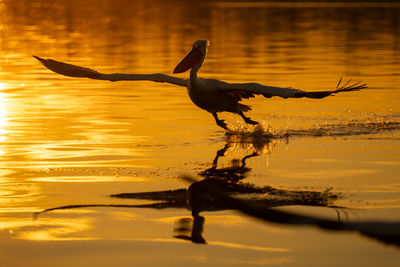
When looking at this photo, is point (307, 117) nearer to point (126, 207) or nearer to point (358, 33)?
point (126, 207)

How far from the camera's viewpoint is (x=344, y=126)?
15.4 meters

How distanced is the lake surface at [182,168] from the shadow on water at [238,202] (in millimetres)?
37

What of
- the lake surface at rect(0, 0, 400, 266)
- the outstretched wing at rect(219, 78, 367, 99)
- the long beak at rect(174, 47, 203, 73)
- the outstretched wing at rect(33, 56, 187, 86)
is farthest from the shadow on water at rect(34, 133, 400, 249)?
the outstretched wing at rect(33, 56, 187, 86)

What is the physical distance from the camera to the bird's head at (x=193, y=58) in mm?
14875

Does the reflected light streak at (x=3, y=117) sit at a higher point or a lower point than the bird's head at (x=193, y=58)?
lower

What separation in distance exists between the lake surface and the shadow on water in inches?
1.5

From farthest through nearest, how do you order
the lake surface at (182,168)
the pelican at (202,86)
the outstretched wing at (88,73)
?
the outstretched wing at (88,73) → the pelican at (202,86) → the lake surface at (182,168)

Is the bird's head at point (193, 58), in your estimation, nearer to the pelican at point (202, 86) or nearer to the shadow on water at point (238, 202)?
the pelican at point (202, 86)

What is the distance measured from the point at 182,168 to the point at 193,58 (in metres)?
3.51

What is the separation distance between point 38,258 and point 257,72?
17423 mm

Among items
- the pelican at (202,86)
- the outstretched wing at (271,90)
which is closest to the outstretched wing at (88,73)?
the pelican at (202,86)

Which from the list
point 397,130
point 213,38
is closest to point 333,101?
point 397,130

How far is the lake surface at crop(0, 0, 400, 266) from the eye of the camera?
323 inches

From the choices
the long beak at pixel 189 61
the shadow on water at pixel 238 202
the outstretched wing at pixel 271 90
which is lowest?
the shadow on water at pixel 238 202
